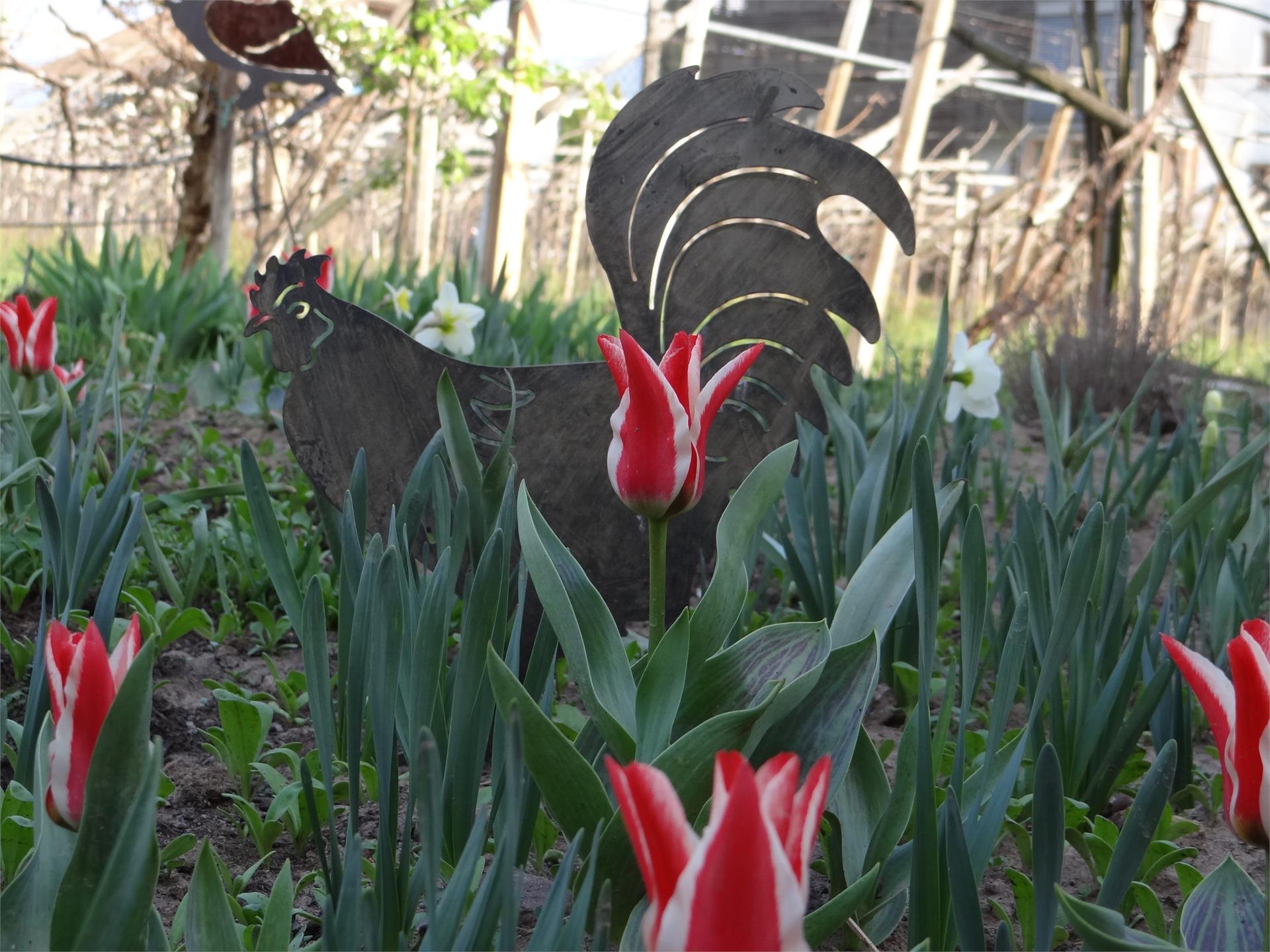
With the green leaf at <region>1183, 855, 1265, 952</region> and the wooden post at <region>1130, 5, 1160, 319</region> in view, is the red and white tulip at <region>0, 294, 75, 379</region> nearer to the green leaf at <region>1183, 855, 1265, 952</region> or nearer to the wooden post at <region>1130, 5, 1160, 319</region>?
the green leaf at <region>1183, 855, 1265, 952</region>

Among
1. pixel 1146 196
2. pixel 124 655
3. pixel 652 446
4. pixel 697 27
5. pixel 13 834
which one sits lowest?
pixel 13 834

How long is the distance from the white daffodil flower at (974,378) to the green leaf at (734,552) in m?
1.15

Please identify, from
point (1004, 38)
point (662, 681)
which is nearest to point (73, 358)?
point (662, 681)

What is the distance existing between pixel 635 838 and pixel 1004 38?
17.4m

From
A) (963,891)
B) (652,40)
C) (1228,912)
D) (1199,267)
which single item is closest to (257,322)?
(963,891)

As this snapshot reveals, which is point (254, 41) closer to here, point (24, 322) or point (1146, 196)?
point (24, 322)

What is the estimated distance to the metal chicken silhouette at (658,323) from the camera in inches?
51.7

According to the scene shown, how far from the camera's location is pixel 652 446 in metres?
0.88

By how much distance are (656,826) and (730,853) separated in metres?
0.04

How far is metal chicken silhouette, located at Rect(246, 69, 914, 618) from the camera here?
4.31 feet

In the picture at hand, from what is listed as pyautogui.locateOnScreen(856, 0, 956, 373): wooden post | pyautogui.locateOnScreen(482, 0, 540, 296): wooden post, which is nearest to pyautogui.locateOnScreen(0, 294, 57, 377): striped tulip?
pyautogui.locateOnScreen(482, 0, 540, 296): wooden post

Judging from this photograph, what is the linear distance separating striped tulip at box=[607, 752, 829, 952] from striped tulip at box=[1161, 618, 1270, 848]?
0.93ft

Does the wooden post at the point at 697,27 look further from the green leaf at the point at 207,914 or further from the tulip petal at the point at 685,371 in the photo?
the green leaf at the point at 207,914

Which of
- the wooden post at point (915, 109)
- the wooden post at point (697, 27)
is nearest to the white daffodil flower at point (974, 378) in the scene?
the wooden post at point (915, 109)
